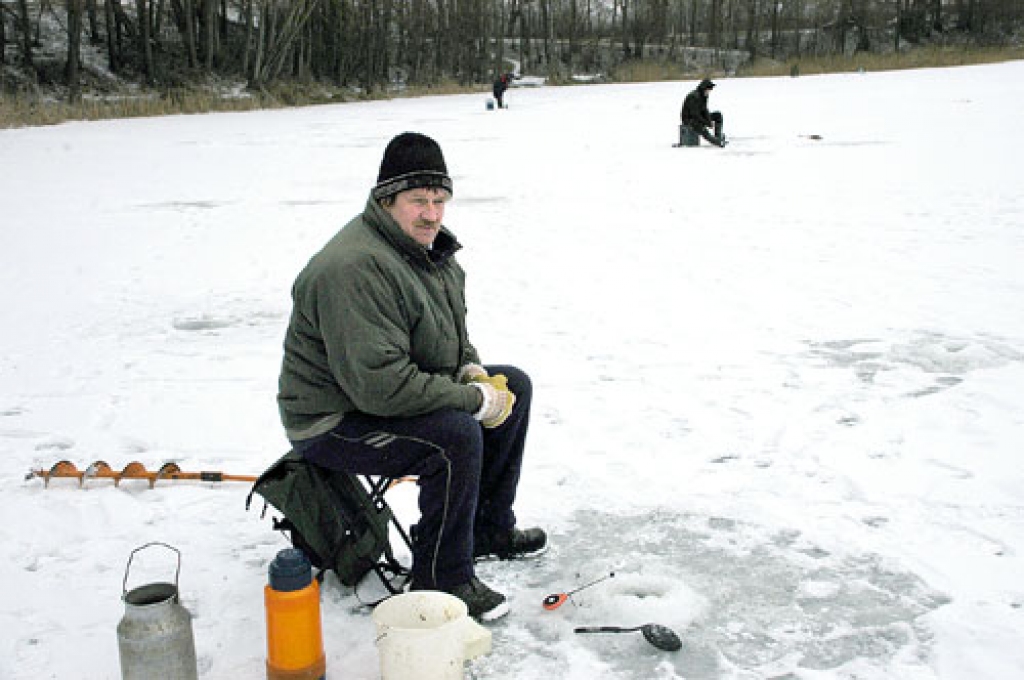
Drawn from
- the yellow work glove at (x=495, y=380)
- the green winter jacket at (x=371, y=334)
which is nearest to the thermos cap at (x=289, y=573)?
the green winter jacket at (x=371, y=334)

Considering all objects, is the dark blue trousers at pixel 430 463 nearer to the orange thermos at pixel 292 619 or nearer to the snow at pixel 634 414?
the snow at pixel 634 414

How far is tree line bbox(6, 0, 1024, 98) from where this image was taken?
4131cm

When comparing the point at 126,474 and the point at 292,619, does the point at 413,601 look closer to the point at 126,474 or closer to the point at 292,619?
the point at 292,619

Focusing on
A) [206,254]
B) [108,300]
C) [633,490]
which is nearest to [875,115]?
[206,254]

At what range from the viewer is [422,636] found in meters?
2.63

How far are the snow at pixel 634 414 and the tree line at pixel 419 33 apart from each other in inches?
1158

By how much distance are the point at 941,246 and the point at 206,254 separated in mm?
7021

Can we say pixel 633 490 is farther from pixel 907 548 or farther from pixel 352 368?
pixel 352 368

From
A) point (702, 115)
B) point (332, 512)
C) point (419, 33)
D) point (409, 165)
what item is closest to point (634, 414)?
point (332, 512)

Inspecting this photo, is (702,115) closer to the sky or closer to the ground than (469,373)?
closer to the sky

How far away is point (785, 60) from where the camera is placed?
191 feet

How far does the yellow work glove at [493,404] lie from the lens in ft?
10.4

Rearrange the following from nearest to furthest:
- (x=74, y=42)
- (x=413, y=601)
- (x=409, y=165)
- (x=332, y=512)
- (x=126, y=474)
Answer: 1. (x=413, y=601)
2. (x=409, y=165)
3. (x=332, y=512)
4. (x=126, y=474)
5. (x=74, y=42)

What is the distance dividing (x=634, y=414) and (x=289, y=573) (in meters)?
2.82
